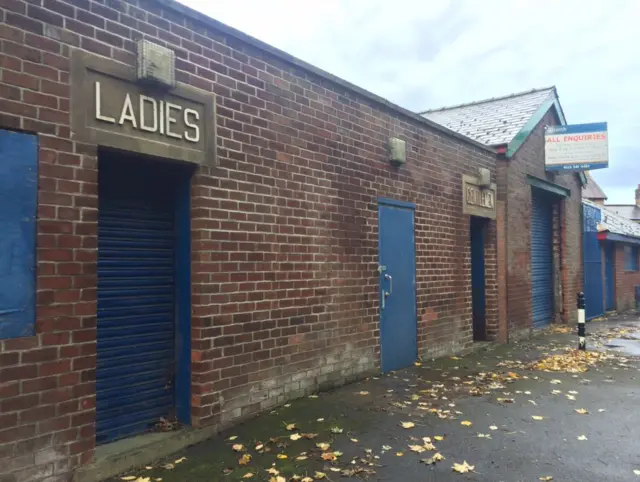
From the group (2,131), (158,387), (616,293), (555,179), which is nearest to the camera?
(2,131)

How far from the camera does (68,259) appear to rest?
3.76m

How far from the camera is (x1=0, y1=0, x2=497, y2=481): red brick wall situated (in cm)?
359

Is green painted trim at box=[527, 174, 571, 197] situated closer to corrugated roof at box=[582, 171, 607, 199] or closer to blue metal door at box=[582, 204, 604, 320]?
blue metal door at box=[582, 204, 604, 320]

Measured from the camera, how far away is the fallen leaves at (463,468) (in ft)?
12.9

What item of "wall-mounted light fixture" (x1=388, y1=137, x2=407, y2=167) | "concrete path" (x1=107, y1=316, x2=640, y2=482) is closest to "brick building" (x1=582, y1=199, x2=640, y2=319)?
"concrete path" (x1=107, y1=316, x2=640, y2=482)

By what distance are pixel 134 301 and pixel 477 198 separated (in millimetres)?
7267

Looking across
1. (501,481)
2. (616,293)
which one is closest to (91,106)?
(501,481)

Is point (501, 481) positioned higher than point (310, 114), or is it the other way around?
point (310, 114)

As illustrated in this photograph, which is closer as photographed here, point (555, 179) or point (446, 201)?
point (446, 201)

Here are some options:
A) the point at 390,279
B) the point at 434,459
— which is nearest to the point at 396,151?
the point at 390,279

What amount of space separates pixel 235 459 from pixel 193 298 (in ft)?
4.79

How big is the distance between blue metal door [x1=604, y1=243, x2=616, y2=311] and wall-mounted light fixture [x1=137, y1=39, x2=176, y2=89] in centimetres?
1821

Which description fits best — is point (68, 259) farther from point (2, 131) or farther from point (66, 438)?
point (66, 438)

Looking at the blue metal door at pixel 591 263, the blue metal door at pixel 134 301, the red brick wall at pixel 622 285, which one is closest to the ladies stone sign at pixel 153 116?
the blue metal door at pixel 134 301
